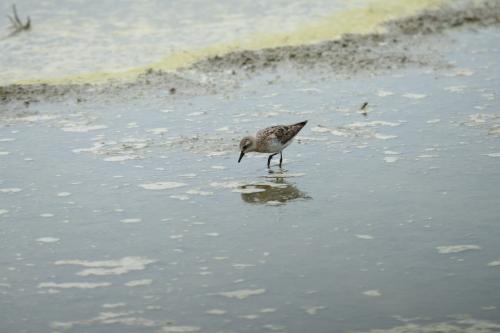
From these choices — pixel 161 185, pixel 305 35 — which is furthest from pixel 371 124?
pixel 305 35

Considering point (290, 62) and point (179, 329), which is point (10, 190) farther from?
point (290, 62)

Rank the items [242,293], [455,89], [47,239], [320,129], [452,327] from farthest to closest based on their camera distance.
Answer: [455,89]
[320,129]
[47,239]
[242,293]
[452,327]

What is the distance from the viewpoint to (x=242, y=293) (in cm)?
670

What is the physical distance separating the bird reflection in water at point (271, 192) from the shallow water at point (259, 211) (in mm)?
24

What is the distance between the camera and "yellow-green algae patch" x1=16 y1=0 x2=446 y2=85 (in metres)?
13.0

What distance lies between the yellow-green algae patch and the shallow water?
1100 millimetres

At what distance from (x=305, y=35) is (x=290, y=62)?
1.33 m

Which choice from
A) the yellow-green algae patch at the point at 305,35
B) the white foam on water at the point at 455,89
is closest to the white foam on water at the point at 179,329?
the white foam on water at the point at 455,89

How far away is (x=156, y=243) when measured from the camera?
25.2ft

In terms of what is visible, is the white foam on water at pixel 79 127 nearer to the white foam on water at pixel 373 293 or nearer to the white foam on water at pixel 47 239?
the white foam on water at pixel 47 239

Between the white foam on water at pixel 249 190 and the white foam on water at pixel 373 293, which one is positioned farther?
the white foam on water at pixel 249 190

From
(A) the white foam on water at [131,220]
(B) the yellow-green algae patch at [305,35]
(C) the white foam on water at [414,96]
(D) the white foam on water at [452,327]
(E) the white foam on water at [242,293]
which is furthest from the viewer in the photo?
(B) the yellow-green algae patch at [305,35]

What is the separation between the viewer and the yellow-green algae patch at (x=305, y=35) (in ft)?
42.5

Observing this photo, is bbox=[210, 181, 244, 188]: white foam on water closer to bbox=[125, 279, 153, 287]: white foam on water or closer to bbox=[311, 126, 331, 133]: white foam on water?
bbox=[311, 126, 331, 133]: white foam on water
